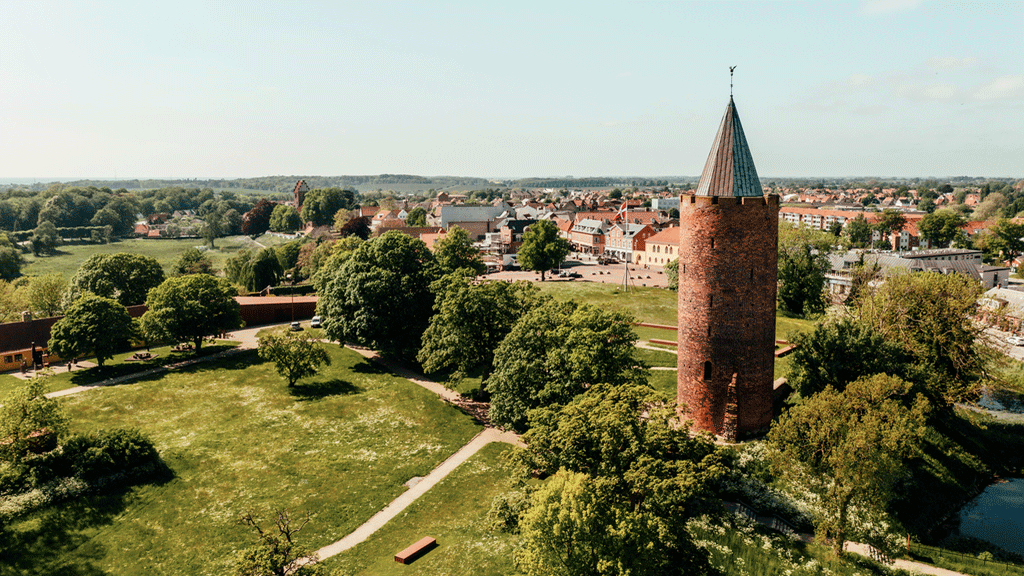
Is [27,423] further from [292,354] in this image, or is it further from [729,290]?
[729,290]

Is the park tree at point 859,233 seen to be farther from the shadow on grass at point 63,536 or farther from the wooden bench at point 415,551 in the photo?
the shadow on grass at point 63,536

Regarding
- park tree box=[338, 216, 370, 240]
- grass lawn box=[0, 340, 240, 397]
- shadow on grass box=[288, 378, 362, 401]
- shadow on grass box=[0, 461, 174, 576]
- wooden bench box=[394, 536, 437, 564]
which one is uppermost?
park tree box=[338, 216, 370, 240]

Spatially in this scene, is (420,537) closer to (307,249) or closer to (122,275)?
(122,275)

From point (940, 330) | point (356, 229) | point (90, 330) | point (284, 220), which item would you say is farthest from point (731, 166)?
point (284, 220)

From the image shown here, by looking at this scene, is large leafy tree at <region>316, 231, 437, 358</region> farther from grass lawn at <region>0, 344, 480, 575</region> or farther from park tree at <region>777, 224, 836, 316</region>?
park tree at <region>777, 224, 836, 316</region>

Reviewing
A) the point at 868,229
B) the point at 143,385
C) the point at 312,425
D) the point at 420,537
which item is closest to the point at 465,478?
the point at 420,537

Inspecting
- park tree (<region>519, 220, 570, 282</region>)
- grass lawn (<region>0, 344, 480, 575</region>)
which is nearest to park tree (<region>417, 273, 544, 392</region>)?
grass lawn (<region>0, 344, 480, 575</region>)

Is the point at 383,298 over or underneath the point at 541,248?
underneath
